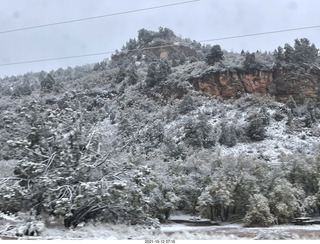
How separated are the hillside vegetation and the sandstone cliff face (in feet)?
2.85

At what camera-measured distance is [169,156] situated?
1044 inches

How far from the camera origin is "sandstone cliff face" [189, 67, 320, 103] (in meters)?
41.8

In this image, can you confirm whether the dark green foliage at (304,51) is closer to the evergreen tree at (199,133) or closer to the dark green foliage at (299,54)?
the dark green foliage at (299,54)

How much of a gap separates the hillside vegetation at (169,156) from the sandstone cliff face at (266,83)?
0.87m

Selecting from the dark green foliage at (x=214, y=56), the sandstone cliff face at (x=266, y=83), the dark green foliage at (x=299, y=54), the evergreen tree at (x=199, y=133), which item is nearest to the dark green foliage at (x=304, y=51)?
the dark green foliage at (x=299, y=54)

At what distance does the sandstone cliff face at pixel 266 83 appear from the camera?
137 ft

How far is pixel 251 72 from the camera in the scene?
4372cm

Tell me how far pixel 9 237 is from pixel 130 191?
151 inches

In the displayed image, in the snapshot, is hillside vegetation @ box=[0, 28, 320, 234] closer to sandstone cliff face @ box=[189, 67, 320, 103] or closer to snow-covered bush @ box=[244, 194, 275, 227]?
snow-covered bush @ box=[244, 194, 275, 227]

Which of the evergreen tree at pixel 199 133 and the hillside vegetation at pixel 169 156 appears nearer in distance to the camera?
the hillside vegetation at pixel 169 156

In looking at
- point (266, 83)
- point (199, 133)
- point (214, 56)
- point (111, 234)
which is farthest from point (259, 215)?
point (214, 56)

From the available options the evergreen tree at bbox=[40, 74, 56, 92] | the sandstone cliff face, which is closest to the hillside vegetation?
the sandstone cliff face

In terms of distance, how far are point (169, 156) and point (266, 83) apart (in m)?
22.9

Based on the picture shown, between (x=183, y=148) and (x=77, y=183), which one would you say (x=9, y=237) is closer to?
(x=77, y=183)
